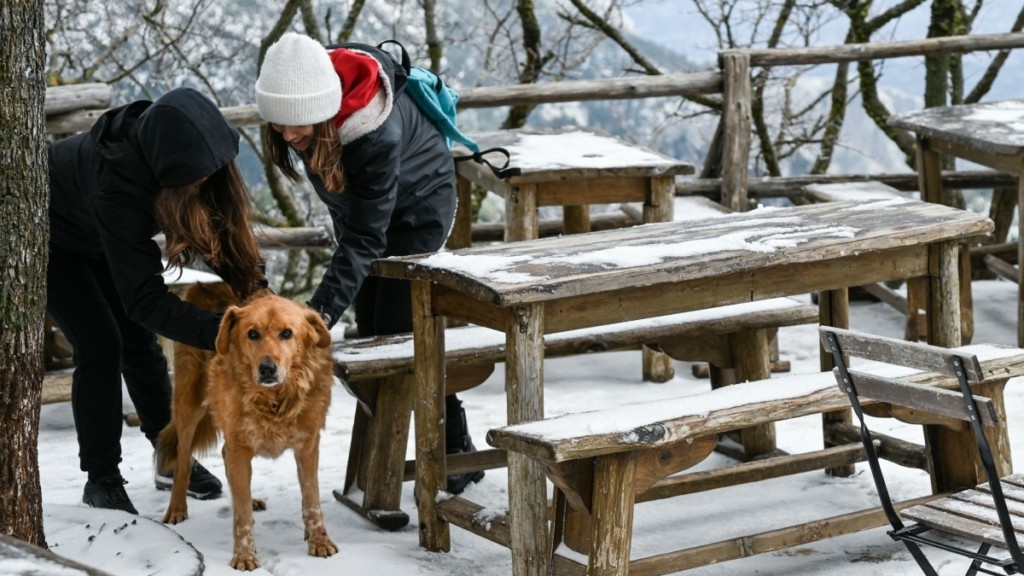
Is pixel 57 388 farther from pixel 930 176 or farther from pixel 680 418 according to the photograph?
pixel 930 176

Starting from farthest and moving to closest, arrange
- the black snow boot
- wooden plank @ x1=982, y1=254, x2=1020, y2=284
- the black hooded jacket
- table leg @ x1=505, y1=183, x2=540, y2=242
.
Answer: wooden plank @ x1=982, y1=254, x2=1020, y2=284, table leg @ x1=505, y1=183, x2=540, y2=242, the black snow boot, the black hooded jacket

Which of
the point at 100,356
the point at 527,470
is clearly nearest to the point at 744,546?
the point at 527,470

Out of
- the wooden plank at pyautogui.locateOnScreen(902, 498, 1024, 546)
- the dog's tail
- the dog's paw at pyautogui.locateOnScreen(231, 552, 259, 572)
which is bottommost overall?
the dog's paw at pyautogui.locateOnScreen(231, 552, 259, 572)

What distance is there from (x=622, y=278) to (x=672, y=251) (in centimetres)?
31

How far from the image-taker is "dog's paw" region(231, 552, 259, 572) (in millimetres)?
4066

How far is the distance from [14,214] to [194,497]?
1.96 meters

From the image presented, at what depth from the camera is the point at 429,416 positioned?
4289 mm

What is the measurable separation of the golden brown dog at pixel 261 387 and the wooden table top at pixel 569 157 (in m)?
2.30

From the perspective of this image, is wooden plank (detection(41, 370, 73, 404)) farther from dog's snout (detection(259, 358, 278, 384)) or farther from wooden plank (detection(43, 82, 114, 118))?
dog's snout (detection(259, 358, 278, 384))

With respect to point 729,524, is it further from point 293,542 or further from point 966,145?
point 966,145

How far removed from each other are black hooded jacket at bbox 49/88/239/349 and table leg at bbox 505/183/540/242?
264cm

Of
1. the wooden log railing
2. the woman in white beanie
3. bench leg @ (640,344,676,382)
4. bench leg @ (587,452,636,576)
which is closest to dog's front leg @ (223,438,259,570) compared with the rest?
the woman in white beanie

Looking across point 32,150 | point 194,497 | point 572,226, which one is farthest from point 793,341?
point 32,150

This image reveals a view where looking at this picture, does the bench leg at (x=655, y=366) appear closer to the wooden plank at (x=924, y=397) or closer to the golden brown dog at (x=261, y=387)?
the golden brown dog at (x=261, y=387)
